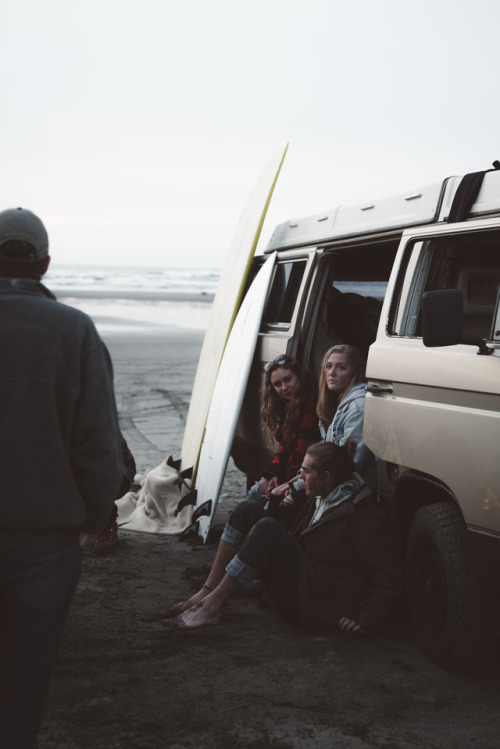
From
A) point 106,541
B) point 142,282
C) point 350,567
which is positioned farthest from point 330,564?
point 142,282

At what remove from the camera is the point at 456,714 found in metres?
3.38

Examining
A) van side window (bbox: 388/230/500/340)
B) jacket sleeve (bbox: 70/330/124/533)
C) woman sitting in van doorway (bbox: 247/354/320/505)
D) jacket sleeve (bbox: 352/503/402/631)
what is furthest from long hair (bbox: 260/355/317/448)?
jacket sleeve (bbox: 70/330/124/533)

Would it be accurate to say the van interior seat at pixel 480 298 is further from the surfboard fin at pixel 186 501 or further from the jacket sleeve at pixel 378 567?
the surfboard fin at pixel 186 501

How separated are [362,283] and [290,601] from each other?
300cm

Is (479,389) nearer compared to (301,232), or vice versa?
(479,389)

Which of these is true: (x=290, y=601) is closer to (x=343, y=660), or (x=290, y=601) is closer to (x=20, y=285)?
(x=343, y=660)

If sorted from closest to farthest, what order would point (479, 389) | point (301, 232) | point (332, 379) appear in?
point (479, 389) < point (332, 379) < point (301, 232)

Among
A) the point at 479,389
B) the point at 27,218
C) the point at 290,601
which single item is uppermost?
the point at 27,218

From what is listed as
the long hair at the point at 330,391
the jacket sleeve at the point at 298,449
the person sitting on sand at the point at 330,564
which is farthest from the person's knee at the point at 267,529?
the jacket sleeve at the point at 298,449

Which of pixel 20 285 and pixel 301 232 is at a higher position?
pixel 301 232

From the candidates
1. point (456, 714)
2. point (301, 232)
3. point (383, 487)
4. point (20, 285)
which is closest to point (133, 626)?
point (383, 487)

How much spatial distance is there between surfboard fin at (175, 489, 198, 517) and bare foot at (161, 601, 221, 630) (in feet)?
6.83

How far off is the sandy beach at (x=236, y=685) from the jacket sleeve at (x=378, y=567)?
0.50 ft

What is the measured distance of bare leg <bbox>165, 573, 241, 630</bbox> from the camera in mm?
4309
